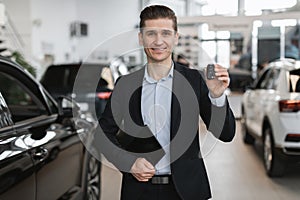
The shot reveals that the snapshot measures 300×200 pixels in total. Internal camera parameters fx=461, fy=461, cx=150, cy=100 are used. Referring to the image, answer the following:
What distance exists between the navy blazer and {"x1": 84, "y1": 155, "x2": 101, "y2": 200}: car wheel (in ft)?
6.04

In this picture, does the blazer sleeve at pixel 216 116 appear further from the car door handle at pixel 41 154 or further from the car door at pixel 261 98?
the car door at pixel 261 98

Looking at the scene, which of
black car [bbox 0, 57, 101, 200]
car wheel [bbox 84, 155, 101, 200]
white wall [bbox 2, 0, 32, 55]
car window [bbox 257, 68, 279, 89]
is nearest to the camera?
black car [bbox 0, 57, 101, 200]

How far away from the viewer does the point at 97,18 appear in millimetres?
16266

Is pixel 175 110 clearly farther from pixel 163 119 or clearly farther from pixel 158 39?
pixel 158 39

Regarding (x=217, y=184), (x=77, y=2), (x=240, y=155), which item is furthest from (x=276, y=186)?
(x=77, y=2)

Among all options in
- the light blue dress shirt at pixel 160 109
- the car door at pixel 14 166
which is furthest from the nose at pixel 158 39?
the car door at pixel 14 166

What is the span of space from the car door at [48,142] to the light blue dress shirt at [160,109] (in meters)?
0.87

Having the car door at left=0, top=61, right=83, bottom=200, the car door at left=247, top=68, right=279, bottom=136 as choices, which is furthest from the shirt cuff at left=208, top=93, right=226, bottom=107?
the car door at left=247, top=68, right=279, bottom=136

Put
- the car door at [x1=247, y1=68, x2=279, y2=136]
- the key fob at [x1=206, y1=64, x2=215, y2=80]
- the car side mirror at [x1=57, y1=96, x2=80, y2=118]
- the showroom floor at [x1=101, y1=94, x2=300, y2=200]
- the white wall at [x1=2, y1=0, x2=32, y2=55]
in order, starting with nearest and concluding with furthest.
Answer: the key fob at [x1=206, y1=64, x2=215, y2=80] < the car side mirror at [x1=57, y1=96, x2=80, y2=118] < the showroom floor at [x1=101, y1=94, x2=300, y2=200] < the car door at [x1=247, y1=68, x2=279, y2=136] < the white wall at [x1=2, y1=0, x2=32, y2=55]

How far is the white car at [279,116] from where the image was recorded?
5148mm

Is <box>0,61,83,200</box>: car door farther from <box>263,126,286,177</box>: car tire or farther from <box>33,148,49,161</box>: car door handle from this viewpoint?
<box>263,126,286,177</box>: car tire

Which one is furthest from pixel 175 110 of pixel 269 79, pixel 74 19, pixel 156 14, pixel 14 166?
pixel 74 19

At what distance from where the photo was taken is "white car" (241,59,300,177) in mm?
5148

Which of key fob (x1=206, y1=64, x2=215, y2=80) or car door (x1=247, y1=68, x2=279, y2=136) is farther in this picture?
car door (x1=247, y1=68, x2=279, y2=136)
